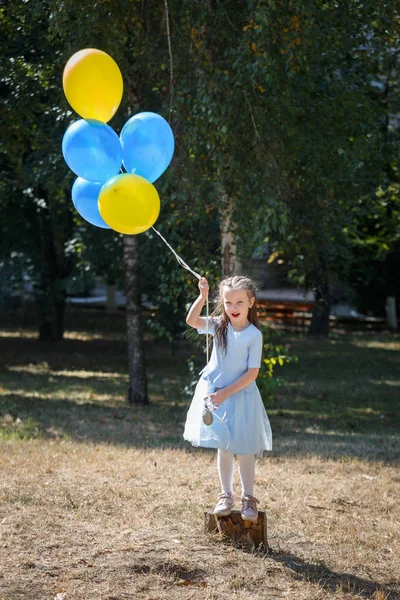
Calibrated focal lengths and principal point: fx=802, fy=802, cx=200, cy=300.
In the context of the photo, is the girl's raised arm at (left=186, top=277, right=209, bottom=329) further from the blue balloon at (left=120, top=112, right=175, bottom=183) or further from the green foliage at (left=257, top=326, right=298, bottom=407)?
the green foliage at (left=257, top=326, right=298, bottom=407)

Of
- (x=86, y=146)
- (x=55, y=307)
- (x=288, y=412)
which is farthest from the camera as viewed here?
(x=55, y=307)

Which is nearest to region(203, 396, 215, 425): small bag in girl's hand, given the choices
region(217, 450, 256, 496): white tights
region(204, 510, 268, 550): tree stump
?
region(217, 450, 256, 496): white tights

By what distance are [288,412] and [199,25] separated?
5532 mm

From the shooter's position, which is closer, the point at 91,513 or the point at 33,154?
the point at 91,513

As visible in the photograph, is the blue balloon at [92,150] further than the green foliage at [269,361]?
No

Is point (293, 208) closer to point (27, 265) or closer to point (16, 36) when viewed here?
point (16, 36)

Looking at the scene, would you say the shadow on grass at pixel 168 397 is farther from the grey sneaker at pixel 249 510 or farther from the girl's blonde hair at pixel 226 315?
Answer: the girl's blonde hair at pixel 226 315

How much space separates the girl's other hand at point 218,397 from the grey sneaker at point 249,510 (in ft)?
2.01

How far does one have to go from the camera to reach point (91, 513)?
5.39 meters

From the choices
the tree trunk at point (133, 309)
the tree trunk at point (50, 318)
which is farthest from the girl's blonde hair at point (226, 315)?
the tree trunk at point (50, 318)

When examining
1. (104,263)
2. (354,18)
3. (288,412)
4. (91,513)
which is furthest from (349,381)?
(91,513)

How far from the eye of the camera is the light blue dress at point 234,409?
4766 mm

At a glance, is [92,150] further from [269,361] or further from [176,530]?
[269,361]

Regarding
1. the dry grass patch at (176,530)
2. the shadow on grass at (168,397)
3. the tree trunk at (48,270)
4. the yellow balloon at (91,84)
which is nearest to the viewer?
the dry grass patch at (176,530)
